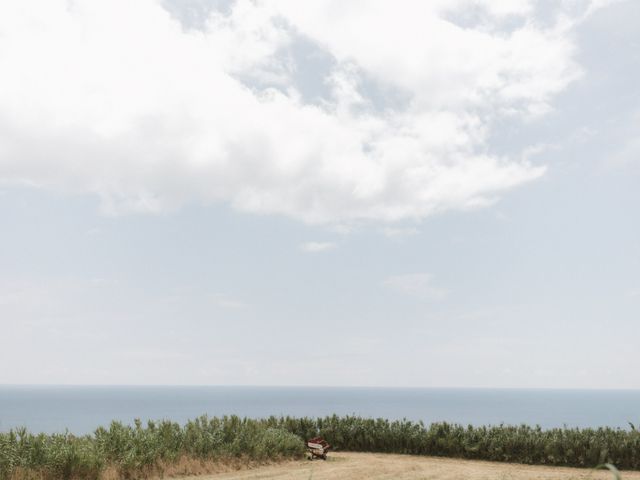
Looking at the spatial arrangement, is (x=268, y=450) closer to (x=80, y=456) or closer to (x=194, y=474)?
(x=194, y=474)

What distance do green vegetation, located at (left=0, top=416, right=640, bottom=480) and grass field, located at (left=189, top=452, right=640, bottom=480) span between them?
2.59 feet

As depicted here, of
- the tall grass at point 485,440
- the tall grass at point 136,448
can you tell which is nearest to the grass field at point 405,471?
the tall grass at point 485,440

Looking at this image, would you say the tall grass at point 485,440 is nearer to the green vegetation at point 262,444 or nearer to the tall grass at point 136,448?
the green vegetation at point 262,444

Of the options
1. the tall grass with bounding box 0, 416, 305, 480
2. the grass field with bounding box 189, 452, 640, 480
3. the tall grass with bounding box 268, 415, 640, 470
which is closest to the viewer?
the tall grass with bounding box 0, 416, 305, 480

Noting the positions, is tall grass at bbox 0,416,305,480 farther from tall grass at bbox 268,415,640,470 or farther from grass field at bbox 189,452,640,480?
tall grass at bbox 268,415,640,470

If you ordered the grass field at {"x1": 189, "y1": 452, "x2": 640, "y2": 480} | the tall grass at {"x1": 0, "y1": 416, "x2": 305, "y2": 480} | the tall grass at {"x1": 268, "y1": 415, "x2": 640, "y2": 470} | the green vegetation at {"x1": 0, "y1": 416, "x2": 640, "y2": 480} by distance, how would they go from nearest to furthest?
the tall grass at {"x1": 0, "y1": 416, "x2": 305, "y2": 480}, the green vegetation at {"x1": 0, "y1": 416, "x2": 640, "y2": 480}, the grass field at {"x1": 189, "y1": 452, "x2": 640, "y2": 480}, the tall grass at {"x1": 268, "y1": 415, "x2": 640, "y2": 470}

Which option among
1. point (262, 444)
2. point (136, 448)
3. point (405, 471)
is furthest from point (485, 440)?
point (136, 448)

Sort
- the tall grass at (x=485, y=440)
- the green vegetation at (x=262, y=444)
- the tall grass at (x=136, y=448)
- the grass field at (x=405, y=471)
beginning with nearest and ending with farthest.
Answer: the tall grass at (x=136, y=448)
the green vegetation at (x=262, y=444)
the grass field at (x=405, y=471)
the tall grass at (x=485, y=440)

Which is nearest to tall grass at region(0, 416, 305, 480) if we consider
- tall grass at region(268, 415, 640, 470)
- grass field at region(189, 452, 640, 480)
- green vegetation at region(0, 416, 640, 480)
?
green vegetation at region(0, 416, 640, 480)

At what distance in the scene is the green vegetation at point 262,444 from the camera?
1622 centimetres

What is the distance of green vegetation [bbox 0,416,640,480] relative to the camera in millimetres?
16219

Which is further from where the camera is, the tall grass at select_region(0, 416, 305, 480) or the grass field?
the grass field

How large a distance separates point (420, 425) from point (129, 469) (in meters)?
13.5

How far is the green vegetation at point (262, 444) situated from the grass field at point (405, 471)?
788mm
